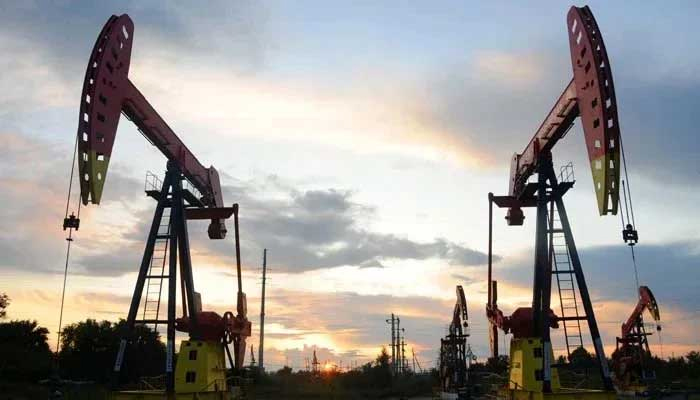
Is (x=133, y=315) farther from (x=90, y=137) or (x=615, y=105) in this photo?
(x=615, y=105)

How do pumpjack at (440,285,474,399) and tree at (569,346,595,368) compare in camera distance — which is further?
pumpjack at (440,285,474,399)

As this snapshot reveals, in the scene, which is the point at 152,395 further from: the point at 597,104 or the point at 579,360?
the point at 597,104

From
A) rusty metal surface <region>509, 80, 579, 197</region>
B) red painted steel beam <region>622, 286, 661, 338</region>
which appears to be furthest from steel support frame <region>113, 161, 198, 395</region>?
red painted steel beam <region>622, 286, 661, 338</region>

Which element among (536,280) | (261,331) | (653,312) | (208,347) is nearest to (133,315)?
(208,347)

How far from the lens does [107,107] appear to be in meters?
14.9

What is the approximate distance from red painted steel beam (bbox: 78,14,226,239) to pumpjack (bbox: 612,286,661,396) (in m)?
24.3

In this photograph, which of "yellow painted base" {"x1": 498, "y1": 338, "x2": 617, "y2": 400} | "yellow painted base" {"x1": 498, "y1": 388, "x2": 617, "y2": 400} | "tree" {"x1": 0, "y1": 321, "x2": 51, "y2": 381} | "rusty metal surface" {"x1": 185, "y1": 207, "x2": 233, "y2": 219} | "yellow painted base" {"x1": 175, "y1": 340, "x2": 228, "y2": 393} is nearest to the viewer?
"yellow painted base" {"x1": 498, "y1": 388, "x2": 617, "y2": 400}

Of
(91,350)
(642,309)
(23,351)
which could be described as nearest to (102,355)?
(91,350)

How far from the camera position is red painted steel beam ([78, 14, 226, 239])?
13.8 m

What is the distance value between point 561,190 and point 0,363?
34.6 m

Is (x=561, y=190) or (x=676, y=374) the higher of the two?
(x=561, y=190)

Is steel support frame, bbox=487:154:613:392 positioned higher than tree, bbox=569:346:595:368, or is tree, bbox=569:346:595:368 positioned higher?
steel support frame, bbox=487:154:613:392

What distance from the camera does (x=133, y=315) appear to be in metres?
16.6

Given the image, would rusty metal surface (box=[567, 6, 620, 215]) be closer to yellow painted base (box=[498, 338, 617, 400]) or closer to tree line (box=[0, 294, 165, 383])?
yellow painted base (box=[498, 338, 617, 400])
